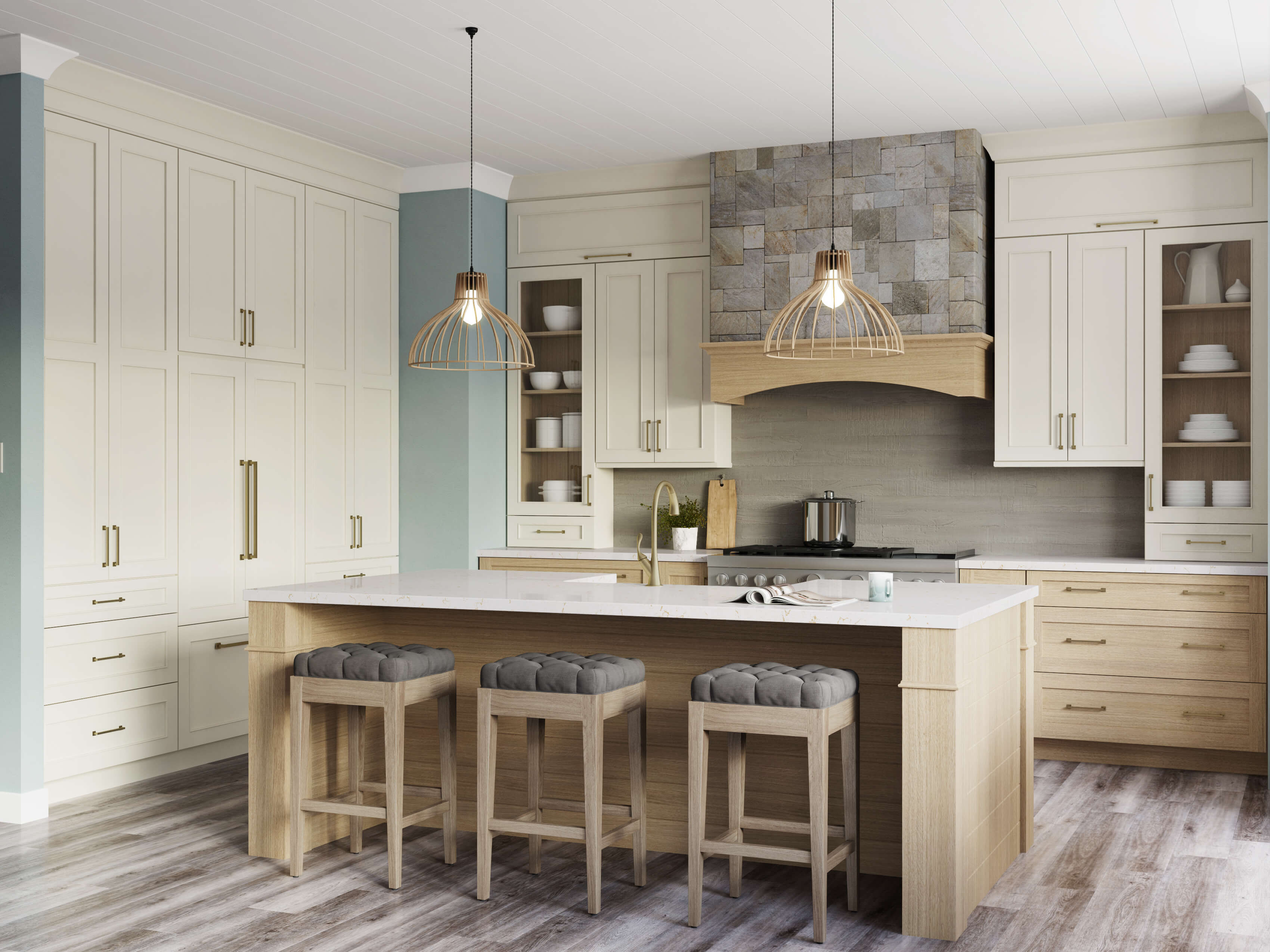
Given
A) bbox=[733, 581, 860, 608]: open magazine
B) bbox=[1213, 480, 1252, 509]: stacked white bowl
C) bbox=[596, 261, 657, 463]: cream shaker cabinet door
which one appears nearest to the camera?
A: bbox=[733, 581, 860, 608]: open magazine

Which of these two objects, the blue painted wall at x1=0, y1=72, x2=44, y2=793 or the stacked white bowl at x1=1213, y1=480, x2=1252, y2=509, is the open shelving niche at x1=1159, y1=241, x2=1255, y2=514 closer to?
the stacked white bowl at x1=1213, y1=480, x2=1252, y2=509

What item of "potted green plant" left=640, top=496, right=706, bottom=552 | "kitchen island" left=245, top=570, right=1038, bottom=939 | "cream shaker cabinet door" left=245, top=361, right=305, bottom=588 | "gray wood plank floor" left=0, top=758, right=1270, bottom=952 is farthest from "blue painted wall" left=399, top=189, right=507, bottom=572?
"gray wood plank floor" left=0, top=758, right=1270, bottom=952

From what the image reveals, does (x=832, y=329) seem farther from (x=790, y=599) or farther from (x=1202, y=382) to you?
(x=1202, y=382)

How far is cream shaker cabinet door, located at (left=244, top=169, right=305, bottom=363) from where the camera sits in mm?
5367

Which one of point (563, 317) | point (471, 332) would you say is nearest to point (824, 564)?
point (563, 317)

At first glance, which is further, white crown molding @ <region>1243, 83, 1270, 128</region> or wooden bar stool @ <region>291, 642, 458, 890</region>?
white crown molding @ <region>1243, 83, 1270, 128</region>

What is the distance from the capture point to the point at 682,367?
6.14m

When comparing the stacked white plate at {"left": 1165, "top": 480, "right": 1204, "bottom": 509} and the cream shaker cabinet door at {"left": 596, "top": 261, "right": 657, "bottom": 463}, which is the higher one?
the cream shaker cabinet door at {"left": 596, "top": 261, "right": 657, "bottom": 463}

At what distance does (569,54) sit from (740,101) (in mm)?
886

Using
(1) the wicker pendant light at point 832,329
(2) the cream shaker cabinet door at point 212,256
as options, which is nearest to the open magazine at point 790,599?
(1) the wicker pendant light at point 832,329

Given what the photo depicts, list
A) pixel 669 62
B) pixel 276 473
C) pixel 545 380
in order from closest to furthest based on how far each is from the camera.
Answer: pixel 669 62
pixel 276 473
pixel 545 380

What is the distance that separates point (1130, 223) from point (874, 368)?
1280 mm

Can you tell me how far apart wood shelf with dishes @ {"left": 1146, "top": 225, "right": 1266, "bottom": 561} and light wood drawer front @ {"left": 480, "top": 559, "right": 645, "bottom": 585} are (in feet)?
7.45

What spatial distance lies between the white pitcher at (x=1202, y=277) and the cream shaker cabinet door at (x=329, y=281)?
3.86 m
